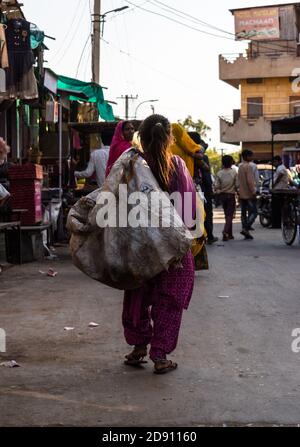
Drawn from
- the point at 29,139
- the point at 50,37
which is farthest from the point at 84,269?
the point at 29,139

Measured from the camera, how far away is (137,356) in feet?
19.2

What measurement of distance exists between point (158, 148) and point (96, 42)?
23.7 m

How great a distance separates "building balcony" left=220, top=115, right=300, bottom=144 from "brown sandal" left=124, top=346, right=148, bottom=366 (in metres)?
50.8

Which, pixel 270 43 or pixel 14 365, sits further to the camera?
pixel 270 43

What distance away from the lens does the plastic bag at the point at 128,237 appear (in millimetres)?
5441

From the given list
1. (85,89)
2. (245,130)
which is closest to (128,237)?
(85,89)

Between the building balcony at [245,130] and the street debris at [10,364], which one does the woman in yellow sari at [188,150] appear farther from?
the building balcony at [245,130]

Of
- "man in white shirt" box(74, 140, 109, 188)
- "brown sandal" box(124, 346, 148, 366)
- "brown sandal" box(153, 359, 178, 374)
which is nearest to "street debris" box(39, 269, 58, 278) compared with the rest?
"man in white shirt" box(74, 140, 109, 188)

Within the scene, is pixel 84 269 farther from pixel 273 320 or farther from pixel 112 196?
pixel 273 320

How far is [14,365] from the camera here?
5875mm

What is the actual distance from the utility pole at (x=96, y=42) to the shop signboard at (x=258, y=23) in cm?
3500

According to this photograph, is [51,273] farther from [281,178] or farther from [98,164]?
[281,178]

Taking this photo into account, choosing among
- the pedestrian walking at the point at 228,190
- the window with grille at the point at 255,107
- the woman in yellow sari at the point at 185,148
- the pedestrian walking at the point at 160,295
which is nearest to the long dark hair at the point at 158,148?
the pedestrian walking at the point at 160,295

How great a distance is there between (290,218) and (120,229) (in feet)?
33.7
